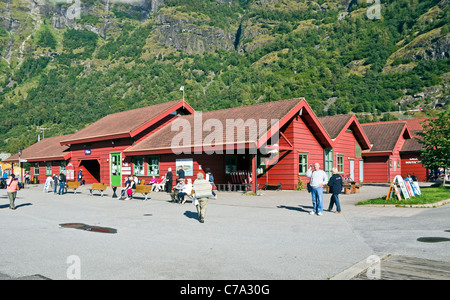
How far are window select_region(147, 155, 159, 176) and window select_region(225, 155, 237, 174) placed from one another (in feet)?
16.9

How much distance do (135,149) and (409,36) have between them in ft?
561

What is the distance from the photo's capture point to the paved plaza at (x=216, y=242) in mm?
6184

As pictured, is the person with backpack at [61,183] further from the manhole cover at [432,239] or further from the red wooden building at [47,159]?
the manhole cover at [432,239]

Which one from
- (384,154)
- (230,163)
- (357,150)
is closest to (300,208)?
(230,163)

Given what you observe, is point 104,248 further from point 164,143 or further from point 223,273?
point 164,143

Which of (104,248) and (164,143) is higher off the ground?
(164,143)

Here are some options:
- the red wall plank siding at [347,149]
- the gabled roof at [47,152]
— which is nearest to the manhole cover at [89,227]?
the red wall plank siding at [347,149]

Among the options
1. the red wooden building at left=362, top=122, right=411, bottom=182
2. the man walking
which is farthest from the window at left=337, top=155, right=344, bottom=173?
the man walking

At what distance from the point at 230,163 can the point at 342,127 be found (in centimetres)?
887

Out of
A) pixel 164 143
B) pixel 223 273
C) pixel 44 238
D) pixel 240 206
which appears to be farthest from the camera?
pixel 164 143

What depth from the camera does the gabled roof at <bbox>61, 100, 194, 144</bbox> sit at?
27.9 metres

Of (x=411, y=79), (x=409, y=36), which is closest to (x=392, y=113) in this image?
(x=411, y=79)

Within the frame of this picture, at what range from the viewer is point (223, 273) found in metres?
5.99

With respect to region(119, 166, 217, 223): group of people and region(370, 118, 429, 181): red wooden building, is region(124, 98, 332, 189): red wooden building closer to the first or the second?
region(119, 166, 217, 223): group of people
